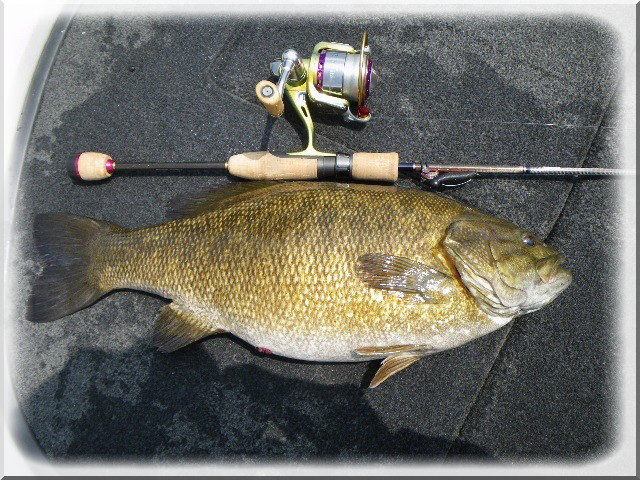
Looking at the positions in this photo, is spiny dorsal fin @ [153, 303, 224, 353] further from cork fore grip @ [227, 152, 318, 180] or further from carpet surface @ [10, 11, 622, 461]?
cork fore grip @ [227, 152, 318, 180]

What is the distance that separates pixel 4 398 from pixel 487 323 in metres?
2.07

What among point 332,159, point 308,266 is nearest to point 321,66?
point 332,159

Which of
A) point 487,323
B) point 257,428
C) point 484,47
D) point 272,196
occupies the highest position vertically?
point 484,47

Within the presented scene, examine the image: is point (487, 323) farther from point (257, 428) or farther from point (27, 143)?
point (27, 143)

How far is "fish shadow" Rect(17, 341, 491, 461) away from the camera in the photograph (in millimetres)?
1812

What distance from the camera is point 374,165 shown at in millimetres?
1668

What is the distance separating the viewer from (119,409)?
6.07ft

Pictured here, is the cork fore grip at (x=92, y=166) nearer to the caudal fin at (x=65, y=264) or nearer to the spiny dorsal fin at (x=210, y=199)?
the caudal fin at (x=65, y=264)

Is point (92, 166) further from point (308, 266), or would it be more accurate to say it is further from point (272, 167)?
point (308, 266)

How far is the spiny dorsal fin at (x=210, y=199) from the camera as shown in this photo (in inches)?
66.7

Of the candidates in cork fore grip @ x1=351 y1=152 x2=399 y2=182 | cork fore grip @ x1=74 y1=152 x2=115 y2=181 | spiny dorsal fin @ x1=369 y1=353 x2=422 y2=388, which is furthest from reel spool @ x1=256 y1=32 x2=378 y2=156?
spiny dorsal fin @ x1=369 y1=353 x2=422 y2=388

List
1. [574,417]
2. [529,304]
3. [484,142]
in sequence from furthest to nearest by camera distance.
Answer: [484,142] < [574,417] < [529,304]

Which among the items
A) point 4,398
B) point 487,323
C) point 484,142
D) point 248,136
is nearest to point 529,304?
point 487,323

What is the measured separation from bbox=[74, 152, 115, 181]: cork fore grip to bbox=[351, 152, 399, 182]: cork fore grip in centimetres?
105
